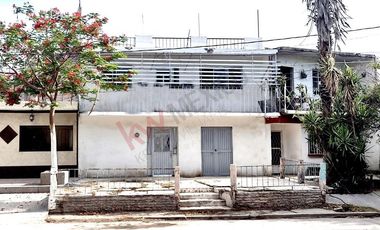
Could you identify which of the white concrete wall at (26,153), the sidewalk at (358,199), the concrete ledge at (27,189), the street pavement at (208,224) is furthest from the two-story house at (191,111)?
the street pavement at (208,224)

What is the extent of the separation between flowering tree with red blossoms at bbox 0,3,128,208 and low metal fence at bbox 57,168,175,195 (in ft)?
4.41

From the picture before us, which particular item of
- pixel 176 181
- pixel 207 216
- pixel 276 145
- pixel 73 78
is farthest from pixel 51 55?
pixel 276 145

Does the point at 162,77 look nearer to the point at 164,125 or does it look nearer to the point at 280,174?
the point at 164,125

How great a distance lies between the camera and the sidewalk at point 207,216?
12836 mm

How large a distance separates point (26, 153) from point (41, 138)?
970 millimetres

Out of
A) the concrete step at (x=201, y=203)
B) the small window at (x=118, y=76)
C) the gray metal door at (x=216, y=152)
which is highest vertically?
the small window at (x=118, y=76)

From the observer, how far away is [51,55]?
556 inches

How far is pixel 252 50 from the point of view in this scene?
68.7 ft

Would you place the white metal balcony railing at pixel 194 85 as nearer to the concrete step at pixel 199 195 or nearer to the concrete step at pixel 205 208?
the concrete step at pixel 199 195

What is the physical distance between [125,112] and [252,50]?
6.73 metres

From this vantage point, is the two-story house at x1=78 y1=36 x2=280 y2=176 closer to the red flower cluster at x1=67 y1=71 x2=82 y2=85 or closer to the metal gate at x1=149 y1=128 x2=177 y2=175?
the metal gate at x1=149 y1=128 x2=177 y2=175

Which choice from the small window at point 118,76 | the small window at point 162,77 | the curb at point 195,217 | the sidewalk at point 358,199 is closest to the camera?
the curb at point 195,217

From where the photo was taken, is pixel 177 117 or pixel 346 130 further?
pixel 177 117

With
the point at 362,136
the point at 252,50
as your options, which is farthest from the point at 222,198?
the point at 252,50
